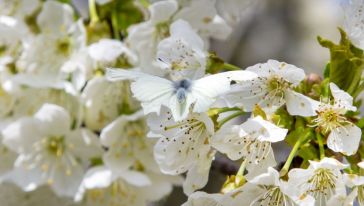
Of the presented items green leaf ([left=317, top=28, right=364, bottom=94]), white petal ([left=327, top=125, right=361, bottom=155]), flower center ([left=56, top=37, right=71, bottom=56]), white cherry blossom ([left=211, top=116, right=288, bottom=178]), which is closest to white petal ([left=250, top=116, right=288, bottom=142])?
white cherry blossom ([left=211, top=116, right=288, bottom=178])

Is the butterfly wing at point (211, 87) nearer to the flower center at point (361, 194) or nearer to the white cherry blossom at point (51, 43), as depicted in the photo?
the flower center at point (361, 194)

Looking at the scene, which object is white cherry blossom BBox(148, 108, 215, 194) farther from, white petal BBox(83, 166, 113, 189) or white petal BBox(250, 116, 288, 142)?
white petal BBox(83, 166, 113, 189)

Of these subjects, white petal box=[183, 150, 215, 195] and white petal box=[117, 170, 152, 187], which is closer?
white petal box=[183, 150, 215, 195]

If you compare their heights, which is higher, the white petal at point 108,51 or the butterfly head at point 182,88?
the butterfly head at point 182,88

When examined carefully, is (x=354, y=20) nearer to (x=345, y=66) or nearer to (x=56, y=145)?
(x=345, y=66)

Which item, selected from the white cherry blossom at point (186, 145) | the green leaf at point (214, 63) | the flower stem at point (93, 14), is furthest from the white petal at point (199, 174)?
the flower stem at point (93, 14)

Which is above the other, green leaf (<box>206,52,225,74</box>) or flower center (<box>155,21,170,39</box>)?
green leaf (<box>206,52,225,74</box>)

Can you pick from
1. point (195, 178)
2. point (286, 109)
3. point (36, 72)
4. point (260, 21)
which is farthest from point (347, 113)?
point (260, 21)

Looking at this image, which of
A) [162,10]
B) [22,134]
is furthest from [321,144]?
[22,134]
